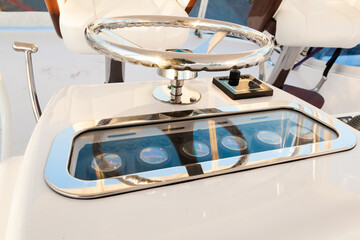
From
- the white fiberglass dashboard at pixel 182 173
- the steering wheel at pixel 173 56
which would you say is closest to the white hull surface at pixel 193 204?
the white fiberglass dashboard at pixel 182 173

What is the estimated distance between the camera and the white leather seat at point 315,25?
3.92ft

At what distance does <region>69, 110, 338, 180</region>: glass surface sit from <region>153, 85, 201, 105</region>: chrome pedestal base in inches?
2.9

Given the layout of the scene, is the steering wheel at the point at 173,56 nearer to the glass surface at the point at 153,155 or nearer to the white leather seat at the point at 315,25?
the glass surface at the point at 153,155

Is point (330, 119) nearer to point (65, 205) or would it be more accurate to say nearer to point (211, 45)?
point (211, 45)

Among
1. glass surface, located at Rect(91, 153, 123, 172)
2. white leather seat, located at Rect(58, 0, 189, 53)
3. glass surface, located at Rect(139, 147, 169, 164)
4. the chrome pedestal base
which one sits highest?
white leather seat, located at Rect(58, 0, 189, 53)

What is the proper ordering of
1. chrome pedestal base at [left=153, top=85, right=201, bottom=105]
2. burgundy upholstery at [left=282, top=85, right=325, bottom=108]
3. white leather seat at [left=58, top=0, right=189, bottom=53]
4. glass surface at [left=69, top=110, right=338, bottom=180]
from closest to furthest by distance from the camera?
glass surface at [left=69, top=110, right=338, bottom=180] < chrome pedestal base at [left=153, top=85, right=201, bottom=105] < white leather seat at [left=58, top=0, right=189, bottom=53] < burgundy upholstery at [left=282, top=85, right=325, bottom=108]

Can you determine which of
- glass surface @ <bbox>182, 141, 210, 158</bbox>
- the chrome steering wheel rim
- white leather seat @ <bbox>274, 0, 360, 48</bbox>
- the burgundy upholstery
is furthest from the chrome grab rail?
the burgundy upholstery

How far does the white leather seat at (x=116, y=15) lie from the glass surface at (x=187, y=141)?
0.55m

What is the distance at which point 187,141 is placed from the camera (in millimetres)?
501

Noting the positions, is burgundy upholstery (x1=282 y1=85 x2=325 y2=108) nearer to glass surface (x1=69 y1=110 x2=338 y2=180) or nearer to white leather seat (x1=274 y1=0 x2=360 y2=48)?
white leather seat (x1=274 y1=0 x2=360 y2=48)

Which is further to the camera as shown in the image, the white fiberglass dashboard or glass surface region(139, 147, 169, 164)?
glass surface region(139, 147, 169, 164)

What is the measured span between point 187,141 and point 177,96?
0.14m

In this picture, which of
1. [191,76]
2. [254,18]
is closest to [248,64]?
[191,76]

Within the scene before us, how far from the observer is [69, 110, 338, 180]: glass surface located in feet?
1.43
